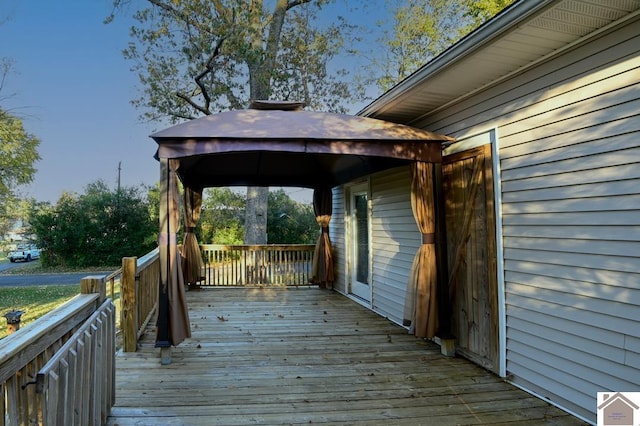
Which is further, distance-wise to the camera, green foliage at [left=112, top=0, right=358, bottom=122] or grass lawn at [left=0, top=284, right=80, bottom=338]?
green foliage at [left=112, top=0, right=358, bottom=122]

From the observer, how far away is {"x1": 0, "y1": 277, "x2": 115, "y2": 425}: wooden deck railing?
1.39 meters

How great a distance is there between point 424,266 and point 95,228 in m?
15.6

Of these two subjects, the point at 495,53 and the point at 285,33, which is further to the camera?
the point at 285,33

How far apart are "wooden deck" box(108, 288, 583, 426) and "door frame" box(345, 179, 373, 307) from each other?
4.17 feet

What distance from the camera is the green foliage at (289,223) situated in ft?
46.7

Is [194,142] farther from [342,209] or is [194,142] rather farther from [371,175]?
[342,209]

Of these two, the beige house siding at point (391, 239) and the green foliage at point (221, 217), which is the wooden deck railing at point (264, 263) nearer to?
the beige house siding at point (391, 239)

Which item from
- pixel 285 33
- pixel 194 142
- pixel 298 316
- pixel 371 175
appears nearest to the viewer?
pixel 194 142

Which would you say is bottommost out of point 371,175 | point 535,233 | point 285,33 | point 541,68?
point 535,233

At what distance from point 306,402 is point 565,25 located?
3252 millimetres

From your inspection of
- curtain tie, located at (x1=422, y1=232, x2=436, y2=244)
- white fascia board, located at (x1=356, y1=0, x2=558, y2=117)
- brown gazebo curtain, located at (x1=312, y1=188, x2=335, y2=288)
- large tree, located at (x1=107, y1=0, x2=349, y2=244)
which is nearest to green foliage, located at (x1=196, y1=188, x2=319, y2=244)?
large tree, located at (x1=107, y1=0, x2=349, y2=244)

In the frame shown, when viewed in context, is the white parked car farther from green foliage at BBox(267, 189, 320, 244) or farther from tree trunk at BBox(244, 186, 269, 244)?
tree trunk at BBox(244, 186, 269, 244)

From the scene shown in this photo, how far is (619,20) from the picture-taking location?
235 cm

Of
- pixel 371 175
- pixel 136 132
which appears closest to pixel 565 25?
pixel 371 175
